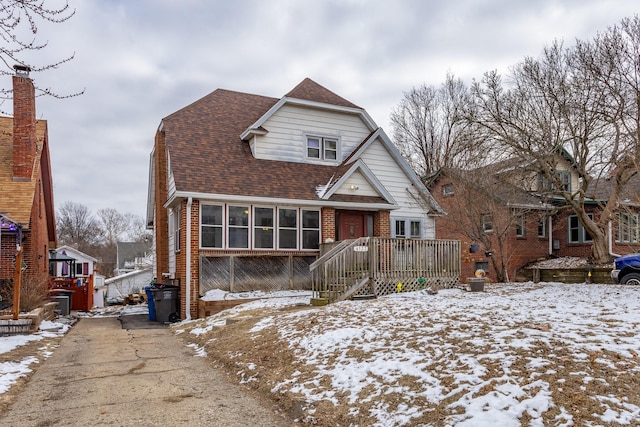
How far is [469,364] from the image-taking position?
5.38m

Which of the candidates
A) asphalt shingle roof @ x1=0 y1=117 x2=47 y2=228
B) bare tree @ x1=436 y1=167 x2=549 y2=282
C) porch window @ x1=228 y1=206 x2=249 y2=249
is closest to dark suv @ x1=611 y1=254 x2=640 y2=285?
bare tree @ x1=436 y1=167 x2=549 y2=282

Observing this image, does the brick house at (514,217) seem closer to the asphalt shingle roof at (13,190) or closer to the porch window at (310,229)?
the porch window at (310,229)

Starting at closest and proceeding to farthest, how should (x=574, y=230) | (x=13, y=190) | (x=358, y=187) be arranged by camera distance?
(x=13, y=190) → (x=358, y=187) → (x=574, y=230)

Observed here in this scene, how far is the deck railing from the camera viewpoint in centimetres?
1271

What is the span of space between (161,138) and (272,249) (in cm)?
595

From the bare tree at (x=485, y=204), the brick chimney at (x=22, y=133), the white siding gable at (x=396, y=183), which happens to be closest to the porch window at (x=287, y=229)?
the white siding gable at (x=396, y=183)

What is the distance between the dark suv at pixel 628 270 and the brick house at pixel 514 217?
205 cm

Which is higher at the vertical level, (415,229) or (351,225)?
(351,225)

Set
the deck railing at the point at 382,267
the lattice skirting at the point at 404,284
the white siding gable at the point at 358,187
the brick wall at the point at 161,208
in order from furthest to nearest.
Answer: the brick wall at the point at 161,208, the white siding gable at the point at 358,187, the lattice skirting at the point at 404,284, the deck railing at the point at 382,267

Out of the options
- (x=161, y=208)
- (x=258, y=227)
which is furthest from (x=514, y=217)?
(x=161, y=208)

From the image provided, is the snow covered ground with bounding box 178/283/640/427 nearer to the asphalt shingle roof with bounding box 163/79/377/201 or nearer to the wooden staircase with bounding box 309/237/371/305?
the wooden staircase with bounding box 309/237/371/305

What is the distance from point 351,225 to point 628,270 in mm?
8180

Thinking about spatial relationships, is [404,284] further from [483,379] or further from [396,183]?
[483,379]

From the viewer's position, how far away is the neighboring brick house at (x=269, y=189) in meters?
14.6
